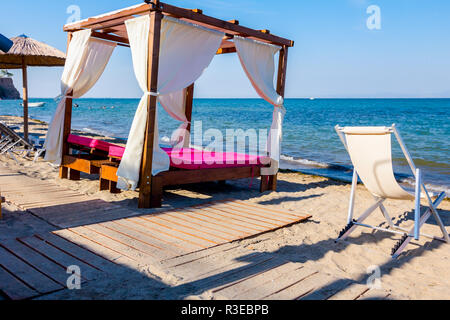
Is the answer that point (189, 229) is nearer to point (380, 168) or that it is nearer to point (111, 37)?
point (380, 168)

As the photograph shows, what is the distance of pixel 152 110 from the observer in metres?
4.56

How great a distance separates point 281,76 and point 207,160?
75.7 inches

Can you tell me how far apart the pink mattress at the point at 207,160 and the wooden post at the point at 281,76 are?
374mm

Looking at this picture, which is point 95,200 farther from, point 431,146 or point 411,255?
point 431,146

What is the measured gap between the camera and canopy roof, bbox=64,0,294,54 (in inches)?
176

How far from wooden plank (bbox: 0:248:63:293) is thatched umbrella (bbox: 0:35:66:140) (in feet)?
20.0

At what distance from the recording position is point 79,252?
290 centimetres

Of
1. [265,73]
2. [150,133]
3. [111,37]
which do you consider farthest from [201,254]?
[111,37]

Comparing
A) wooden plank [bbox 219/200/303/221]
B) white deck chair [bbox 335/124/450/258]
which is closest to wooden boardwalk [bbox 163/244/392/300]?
white deck chair [bbox 335/124/450/258]

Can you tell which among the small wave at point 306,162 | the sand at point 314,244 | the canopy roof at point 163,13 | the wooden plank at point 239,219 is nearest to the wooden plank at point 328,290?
the sand at point 314,244

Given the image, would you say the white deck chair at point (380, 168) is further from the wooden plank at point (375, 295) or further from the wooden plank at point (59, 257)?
the wooden plank at point (59, 257)

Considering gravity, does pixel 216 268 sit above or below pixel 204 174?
A: below
